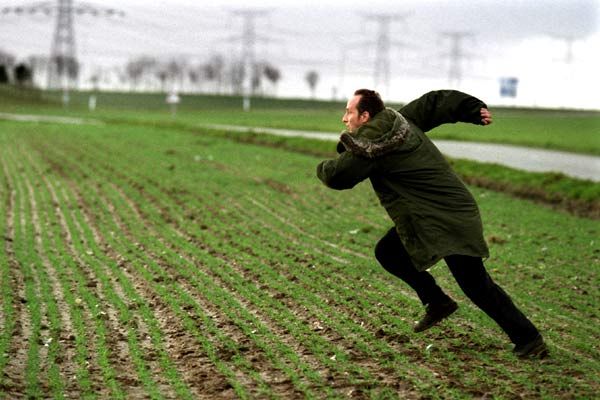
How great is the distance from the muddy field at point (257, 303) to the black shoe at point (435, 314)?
115mm

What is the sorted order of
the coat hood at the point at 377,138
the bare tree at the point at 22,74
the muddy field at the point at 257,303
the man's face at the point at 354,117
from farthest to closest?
the bare tree at the point at 22,74 < the man's face at the point at 354,117 < the coat hood at the point at 377,138 < the muddy field at the point at 257,303

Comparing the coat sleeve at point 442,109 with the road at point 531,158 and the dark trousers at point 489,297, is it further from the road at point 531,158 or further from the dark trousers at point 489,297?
the road at point 531,158

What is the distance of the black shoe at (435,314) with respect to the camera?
7.38 metres

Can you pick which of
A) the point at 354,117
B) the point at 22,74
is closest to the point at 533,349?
→ the point at 354,117

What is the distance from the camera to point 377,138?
6457mm

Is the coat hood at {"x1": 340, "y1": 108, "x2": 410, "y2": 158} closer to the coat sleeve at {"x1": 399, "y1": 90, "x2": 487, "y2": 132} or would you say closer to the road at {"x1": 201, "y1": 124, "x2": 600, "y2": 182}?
the coat sleeve at {"x1": 399, "y1": 90, "x2": 487, "y2": 132}

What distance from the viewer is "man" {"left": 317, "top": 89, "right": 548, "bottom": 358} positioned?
21.4 ft

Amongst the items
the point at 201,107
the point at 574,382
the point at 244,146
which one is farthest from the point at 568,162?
the point at 201,107

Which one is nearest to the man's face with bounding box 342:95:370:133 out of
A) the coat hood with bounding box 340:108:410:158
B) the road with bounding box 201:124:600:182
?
the coat hood with bounding box 340:108:410:158

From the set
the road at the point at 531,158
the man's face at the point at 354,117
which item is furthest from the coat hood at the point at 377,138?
the road at the point at 531,158

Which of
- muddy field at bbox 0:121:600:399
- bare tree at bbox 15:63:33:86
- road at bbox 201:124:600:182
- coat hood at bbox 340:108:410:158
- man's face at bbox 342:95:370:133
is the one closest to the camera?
muddy field at bbox 0:121:600:399

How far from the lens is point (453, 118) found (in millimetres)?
6820

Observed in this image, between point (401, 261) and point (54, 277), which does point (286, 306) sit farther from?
point (54, 277)

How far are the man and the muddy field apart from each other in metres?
0.46
